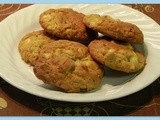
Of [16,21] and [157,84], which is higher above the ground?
[16,21]

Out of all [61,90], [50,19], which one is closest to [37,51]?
[50,19]

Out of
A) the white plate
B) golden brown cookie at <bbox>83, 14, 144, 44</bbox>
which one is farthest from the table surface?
golden brown cookie at <bbox>83, 14, 144, 44</bbox>

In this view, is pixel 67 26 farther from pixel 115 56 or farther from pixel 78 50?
pixel 115 56

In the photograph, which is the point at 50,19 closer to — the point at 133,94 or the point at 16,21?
the point at 16,21

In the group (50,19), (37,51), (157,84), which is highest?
(50,19)

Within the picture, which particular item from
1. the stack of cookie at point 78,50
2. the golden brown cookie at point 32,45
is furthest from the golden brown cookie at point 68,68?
the golden brown cookie at point 32,45

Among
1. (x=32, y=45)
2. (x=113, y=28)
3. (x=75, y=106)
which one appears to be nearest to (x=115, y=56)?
(x=113, y=28)
